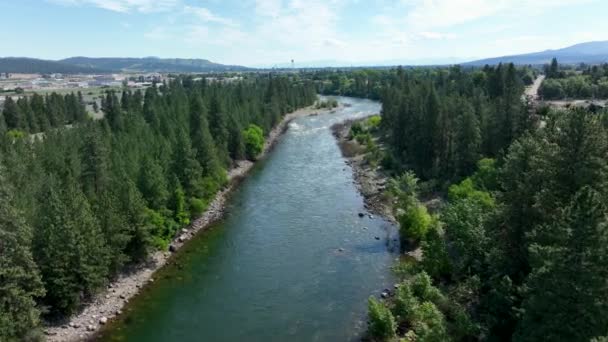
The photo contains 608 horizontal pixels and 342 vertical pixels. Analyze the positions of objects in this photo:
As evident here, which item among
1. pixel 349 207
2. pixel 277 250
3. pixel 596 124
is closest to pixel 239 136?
pixel 349 207

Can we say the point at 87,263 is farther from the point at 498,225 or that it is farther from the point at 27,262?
the point at 498,225

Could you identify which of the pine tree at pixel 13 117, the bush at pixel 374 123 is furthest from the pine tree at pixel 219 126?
the pine tree at pixel 13 117

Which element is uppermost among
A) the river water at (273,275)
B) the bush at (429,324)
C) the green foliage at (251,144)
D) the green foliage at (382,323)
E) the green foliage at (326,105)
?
the green foliage at (326,105)

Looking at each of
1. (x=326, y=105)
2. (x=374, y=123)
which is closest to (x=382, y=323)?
(x=374, y=123)

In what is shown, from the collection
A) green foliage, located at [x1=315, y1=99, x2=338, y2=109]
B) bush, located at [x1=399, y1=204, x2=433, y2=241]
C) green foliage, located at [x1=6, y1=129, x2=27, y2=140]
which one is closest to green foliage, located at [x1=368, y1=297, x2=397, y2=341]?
bush, located at [x1=399, y1=204, x2=433, y2=241]

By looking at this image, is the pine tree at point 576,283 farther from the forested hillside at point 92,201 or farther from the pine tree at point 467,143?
the pine tree at point 467,143

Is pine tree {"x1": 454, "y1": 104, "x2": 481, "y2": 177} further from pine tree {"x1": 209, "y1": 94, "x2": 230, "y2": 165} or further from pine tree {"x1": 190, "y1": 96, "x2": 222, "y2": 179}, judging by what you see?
pine tree {"x1": 209, "y1": 94, "x2": 230, "y2": 165}
